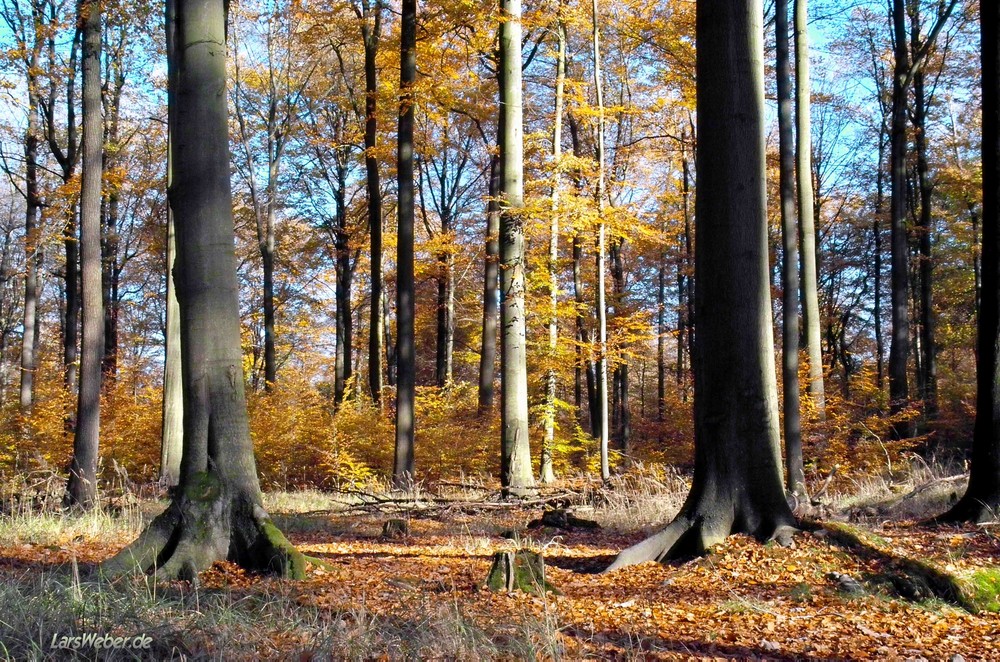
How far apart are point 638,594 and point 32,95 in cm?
2082

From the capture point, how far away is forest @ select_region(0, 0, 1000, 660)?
4867 millimetres

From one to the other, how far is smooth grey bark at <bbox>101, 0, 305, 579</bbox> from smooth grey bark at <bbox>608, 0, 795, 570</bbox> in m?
3.08

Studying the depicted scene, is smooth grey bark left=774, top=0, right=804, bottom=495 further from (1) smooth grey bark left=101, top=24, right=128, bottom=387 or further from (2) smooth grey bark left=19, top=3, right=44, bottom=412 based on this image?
(2) smooth grey bark left=19, top=3, right=44, bottom=412

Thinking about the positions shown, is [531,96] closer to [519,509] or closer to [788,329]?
[788,329]

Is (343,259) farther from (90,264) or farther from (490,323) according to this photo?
(90,264)

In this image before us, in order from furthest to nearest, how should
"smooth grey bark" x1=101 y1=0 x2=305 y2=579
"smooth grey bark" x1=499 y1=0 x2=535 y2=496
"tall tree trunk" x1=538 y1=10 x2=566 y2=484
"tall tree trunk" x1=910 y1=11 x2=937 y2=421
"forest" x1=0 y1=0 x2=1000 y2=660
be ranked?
"tall tree trunk" x1=910 y1=11 x2=937 y2=421 → "tall tree trunk" x1=538 y1=10 x2=566 y2=484 → "smooth grey bark" x1=499 y1=0 x2=535 y2=496 → "smooth grey bark" x1=101 y1=0 x2=305 y2=579 → "forest" x1=0 y1=0 x2=1000 y2=660

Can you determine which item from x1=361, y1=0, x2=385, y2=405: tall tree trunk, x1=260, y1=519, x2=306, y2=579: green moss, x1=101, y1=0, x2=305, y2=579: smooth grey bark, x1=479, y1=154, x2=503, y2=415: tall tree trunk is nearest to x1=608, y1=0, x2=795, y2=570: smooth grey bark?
x1=260, y1=519, x2=306, y2=579: green moss

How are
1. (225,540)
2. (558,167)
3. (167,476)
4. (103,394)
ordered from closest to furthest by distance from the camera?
1. (225,540)
2. (167,476)
3. (558,167)
4. (103,394)

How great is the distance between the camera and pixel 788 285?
13055 mm

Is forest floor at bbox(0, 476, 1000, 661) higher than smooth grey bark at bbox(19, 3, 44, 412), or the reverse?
smooth grey bark at bbox(19, 3, 44, 412)

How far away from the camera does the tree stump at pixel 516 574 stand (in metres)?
5.23

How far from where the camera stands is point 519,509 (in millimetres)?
10961

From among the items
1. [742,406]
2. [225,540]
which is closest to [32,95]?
[225,540]

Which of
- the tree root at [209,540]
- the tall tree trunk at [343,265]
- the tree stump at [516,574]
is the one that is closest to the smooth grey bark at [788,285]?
the tree stump at [516,574]
